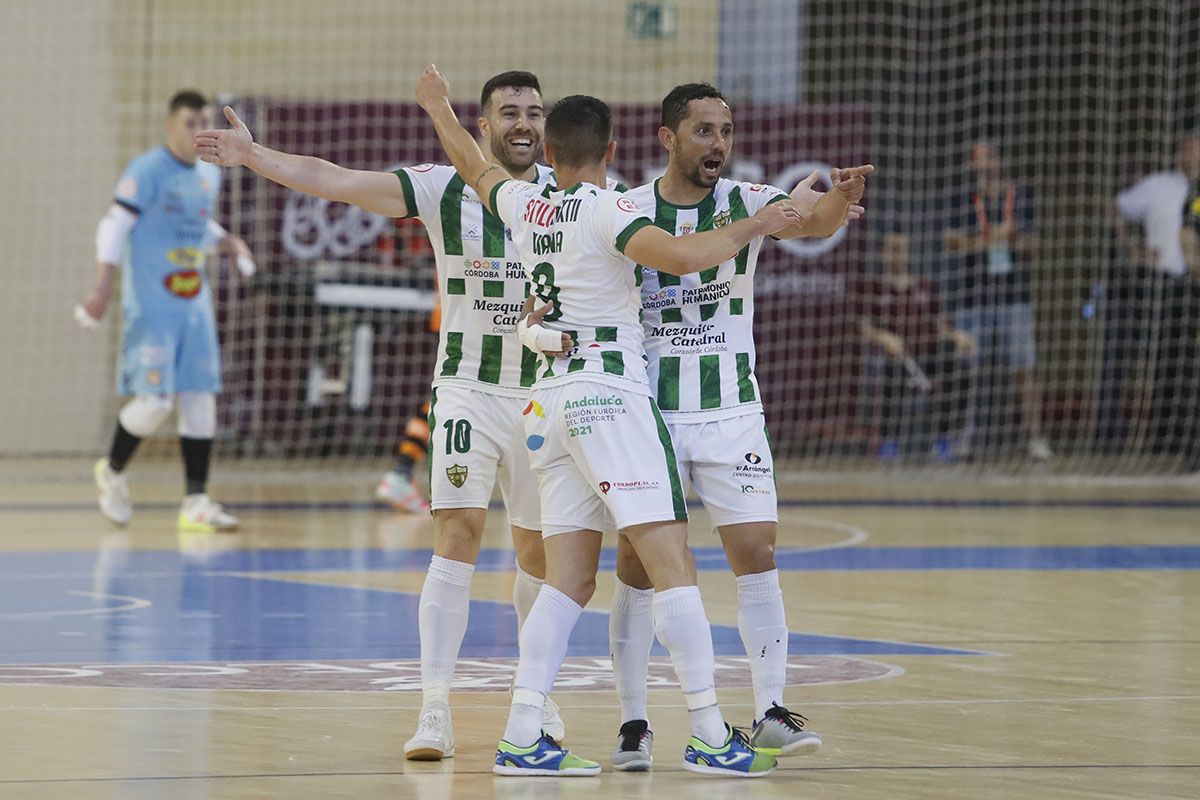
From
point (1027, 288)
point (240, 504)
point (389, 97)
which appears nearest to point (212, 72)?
point (389, 97)

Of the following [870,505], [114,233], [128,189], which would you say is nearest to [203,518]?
[114,233]

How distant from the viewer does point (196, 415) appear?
432 inches

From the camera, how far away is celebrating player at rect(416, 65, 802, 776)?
15.5ft

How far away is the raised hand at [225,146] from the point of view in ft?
17.5

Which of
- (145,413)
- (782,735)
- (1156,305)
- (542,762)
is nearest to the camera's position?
(542,762)

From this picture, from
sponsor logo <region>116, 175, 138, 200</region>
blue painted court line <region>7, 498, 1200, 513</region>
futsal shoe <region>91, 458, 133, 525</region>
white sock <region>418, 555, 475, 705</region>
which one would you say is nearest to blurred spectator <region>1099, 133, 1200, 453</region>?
blue painted court line <region>7, 498, 1200, 513</region>

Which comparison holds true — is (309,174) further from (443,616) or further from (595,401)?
(443,616)

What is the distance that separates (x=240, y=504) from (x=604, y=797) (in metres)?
8.78

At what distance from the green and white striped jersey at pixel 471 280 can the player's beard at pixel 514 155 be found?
0.27ft

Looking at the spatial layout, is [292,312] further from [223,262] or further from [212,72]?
[212,72]

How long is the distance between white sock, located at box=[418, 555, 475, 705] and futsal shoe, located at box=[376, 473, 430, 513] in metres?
6.85

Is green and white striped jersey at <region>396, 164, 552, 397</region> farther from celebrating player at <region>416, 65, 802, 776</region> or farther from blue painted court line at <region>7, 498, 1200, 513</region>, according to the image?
blue painted court line at <region>7, 498, 1200, 513</region>

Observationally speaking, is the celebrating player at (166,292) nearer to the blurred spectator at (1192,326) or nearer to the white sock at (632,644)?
the white sock at (632,644)

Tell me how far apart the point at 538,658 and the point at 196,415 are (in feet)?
21.6
